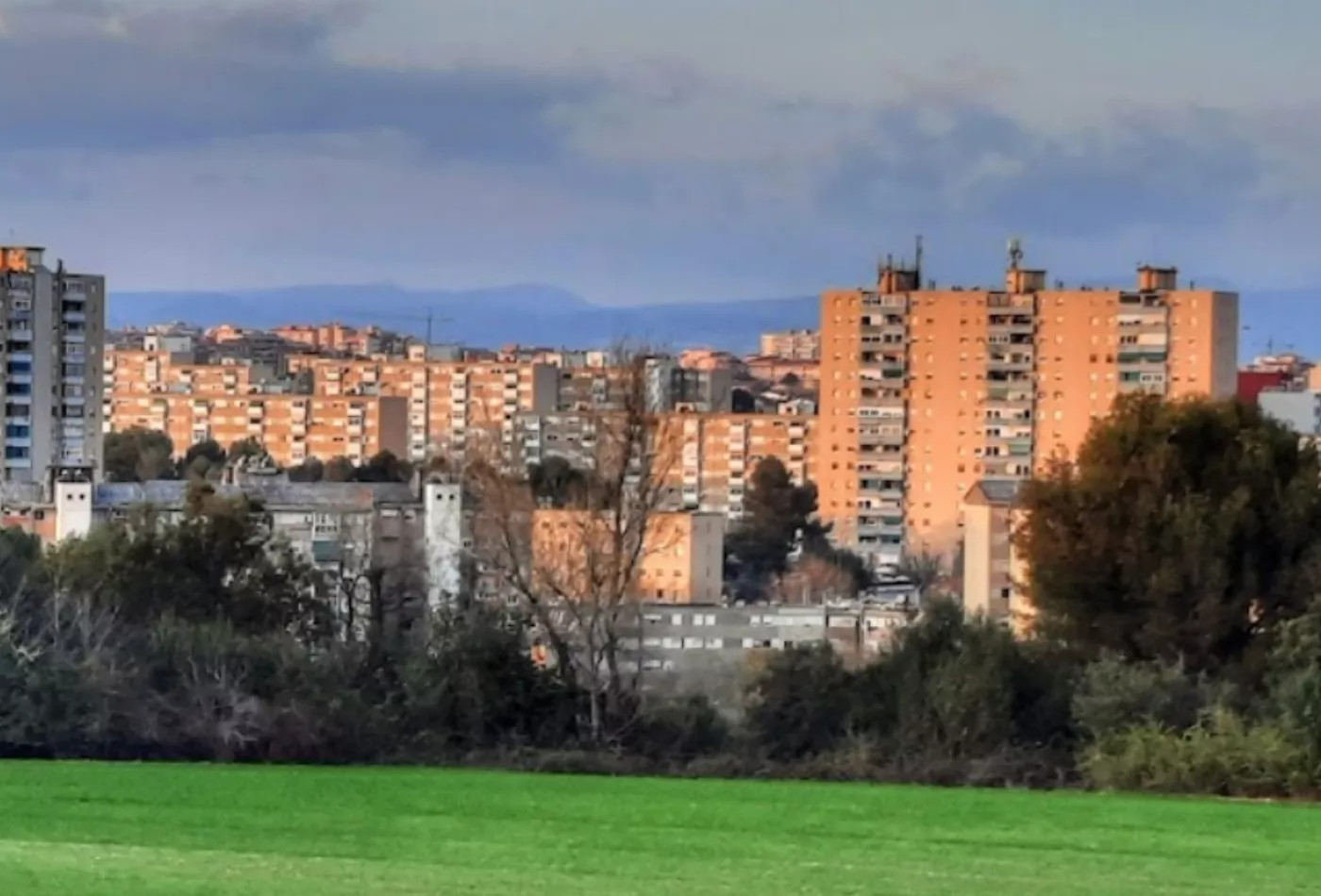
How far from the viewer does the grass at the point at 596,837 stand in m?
11.7

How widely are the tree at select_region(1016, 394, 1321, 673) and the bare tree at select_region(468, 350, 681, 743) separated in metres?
3.33

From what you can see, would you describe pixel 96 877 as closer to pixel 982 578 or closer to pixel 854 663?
pixel 854 663

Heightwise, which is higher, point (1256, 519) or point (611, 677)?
point (1256, 519)

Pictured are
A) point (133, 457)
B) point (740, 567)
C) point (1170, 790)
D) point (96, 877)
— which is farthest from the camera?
point (133, 457)

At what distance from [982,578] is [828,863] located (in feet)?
91.9

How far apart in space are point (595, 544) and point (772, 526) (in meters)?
34.9

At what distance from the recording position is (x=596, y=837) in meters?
13.9

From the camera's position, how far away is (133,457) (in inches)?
2571

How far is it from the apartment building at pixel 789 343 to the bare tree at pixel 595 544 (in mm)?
94585

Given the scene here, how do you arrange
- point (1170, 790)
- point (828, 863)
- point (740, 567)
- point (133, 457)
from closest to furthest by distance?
point (828, 863) → point (1170, 790) → point (740, 567) → point (133, 457)

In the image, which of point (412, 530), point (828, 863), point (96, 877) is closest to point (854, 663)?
point (828, 863)

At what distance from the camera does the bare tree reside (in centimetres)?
2156

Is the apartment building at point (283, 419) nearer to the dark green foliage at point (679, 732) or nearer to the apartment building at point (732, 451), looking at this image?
the apartment building at point (732, 451)

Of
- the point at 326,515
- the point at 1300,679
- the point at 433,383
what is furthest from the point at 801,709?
the point at 433,383
